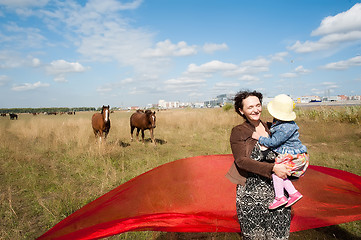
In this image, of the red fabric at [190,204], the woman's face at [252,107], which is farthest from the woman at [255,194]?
the red fabric at [190,204]

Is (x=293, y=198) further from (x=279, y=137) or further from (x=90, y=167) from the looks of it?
(x=90, y=167)

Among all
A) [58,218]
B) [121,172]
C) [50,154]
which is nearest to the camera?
[58,218]

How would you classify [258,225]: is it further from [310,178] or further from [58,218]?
[58,218]

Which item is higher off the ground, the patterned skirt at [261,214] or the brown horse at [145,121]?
the brown horse at [145,121]

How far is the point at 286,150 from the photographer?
216 centimetres

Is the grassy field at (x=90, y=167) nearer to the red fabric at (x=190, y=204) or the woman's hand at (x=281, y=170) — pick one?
the red fabric at (x=190, y=204)

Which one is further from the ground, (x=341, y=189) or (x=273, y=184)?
(x=273, y=184)

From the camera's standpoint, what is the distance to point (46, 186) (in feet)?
20.3

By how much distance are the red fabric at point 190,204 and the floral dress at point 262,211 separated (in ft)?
2.75

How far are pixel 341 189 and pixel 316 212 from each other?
649 mm

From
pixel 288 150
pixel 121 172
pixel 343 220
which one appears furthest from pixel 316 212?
pixel 121 172

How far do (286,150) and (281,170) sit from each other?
23 cm

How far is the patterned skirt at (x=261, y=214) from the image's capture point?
2.25 metres

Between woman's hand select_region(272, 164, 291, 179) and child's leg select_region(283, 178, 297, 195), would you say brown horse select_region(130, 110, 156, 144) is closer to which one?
child's leg select_region(283, 178, 297, 195)
